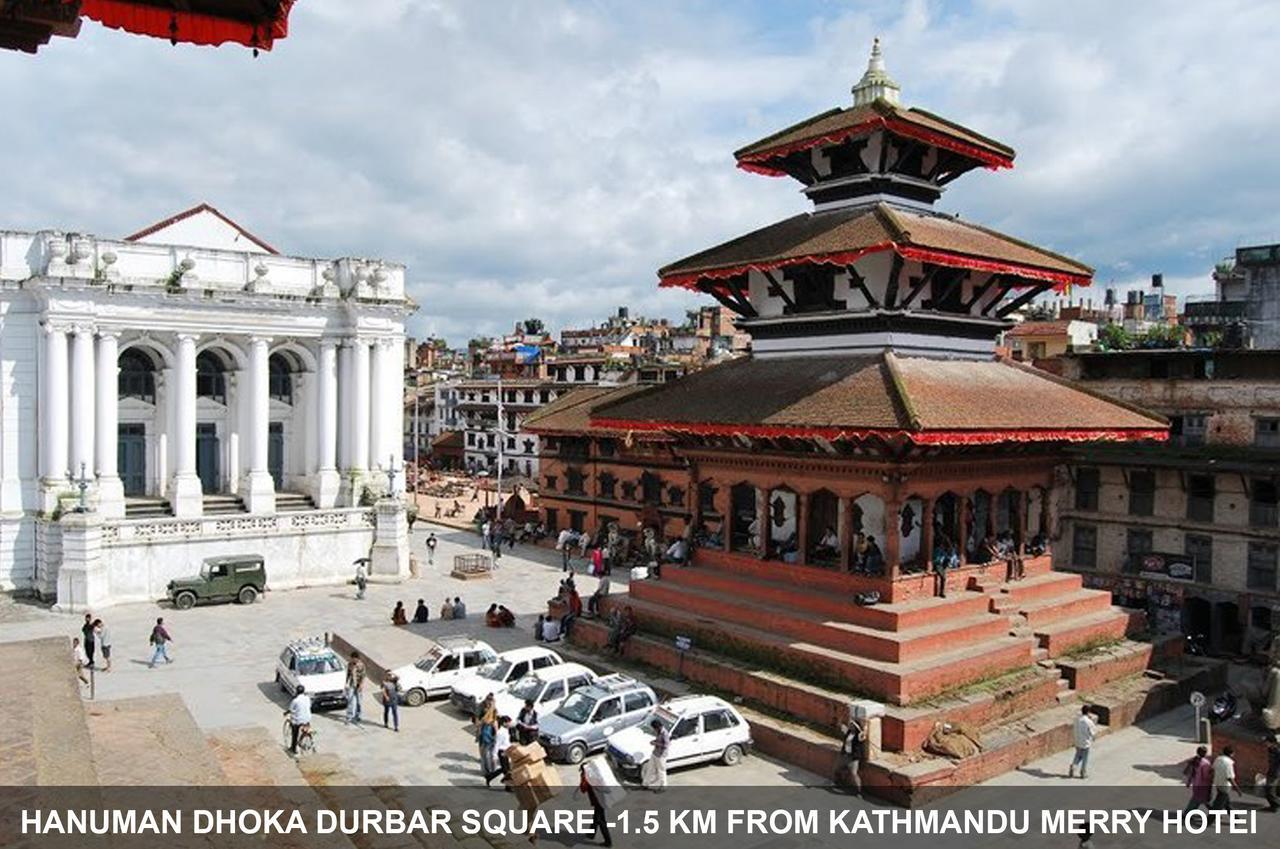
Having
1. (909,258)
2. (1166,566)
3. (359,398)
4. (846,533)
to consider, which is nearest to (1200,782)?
(846,533)

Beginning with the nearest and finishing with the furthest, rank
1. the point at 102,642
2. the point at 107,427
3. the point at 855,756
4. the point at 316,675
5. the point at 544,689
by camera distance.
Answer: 1. the point at 855,756
2. the point at 544,689
3. the point at 316,675
4. the point at 102,642
5. the point at 107,427

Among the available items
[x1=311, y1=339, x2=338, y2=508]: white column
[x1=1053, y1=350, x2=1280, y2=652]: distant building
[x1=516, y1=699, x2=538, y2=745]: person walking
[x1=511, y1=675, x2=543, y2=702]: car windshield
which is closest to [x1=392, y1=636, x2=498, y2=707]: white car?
[x1=511, y1=675, x2=543, y2=702]: car windshield

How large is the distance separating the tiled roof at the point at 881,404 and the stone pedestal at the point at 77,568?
65.0 ft

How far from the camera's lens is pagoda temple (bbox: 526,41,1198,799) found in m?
20.9

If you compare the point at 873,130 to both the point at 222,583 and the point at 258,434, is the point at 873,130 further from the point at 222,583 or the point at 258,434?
the point at 258,434

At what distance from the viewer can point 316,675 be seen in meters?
23.7

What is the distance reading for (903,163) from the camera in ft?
83.1

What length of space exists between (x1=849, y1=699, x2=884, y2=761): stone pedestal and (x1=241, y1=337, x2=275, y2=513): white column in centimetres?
2954

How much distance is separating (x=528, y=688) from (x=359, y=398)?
80.7ft

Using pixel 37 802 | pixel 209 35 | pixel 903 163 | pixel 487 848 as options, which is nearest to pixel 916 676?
pixel 487 848

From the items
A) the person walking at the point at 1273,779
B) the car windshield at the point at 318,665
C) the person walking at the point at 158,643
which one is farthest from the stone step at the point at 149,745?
the person walking at the point at 1273,779

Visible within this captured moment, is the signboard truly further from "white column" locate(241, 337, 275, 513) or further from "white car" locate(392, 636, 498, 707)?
"white column" locate(241, 337, 275, 513)

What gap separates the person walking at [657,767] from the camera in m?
18.5

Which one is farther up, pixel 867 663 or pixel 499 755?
pixel 867 663
